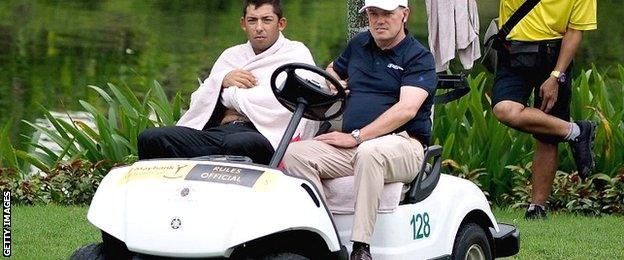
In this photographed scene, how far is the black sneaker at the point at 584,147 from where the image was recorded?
26.0 ft

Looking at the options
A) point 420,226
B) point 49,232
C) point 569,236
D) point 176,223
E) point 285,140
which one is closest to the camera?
point 176,223

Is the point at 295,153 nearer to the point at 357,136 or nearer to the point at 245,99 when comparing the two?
the point at 357,136

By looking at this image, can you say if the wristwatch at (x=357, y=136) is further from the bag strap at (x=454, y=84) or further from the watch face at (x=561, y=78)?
the watch face at (x=561, y=78)

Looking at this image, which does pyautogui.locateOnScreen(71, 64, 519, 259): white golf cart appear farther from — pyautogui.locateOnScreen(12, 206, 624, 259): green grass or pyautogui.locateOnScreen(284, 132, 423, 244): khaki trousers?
pyautogui.locateOnScreen(12, 206, 624, 259): green grass

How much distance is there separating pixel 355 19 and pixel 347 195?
7.32 ft

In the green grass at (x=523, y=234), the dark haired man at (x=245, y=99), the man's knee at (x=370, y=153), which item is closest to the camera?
the man's knee at (x=370, y=153)

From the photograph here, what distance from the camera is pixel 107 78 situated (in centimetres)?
1434

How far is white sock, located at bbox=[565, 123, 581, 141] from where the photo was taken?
7.88 metres

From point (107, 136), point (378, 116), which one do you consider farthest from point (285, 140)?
point (107, 136)

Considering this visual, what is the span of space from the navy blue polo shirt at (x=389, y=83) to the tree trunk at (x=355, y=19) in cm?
159

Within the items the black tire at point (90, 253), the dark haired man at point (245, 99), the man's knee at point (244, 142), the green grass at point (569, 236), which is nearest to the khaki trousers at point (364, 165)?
the man's knee at point (244, 142)

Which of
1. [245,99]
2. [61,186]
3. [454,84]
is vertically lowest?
[61,186]

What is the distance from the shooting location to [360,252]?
5.39 meters

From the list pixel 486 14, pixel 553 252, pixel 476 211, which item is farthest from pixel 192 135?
pixel 486 14
